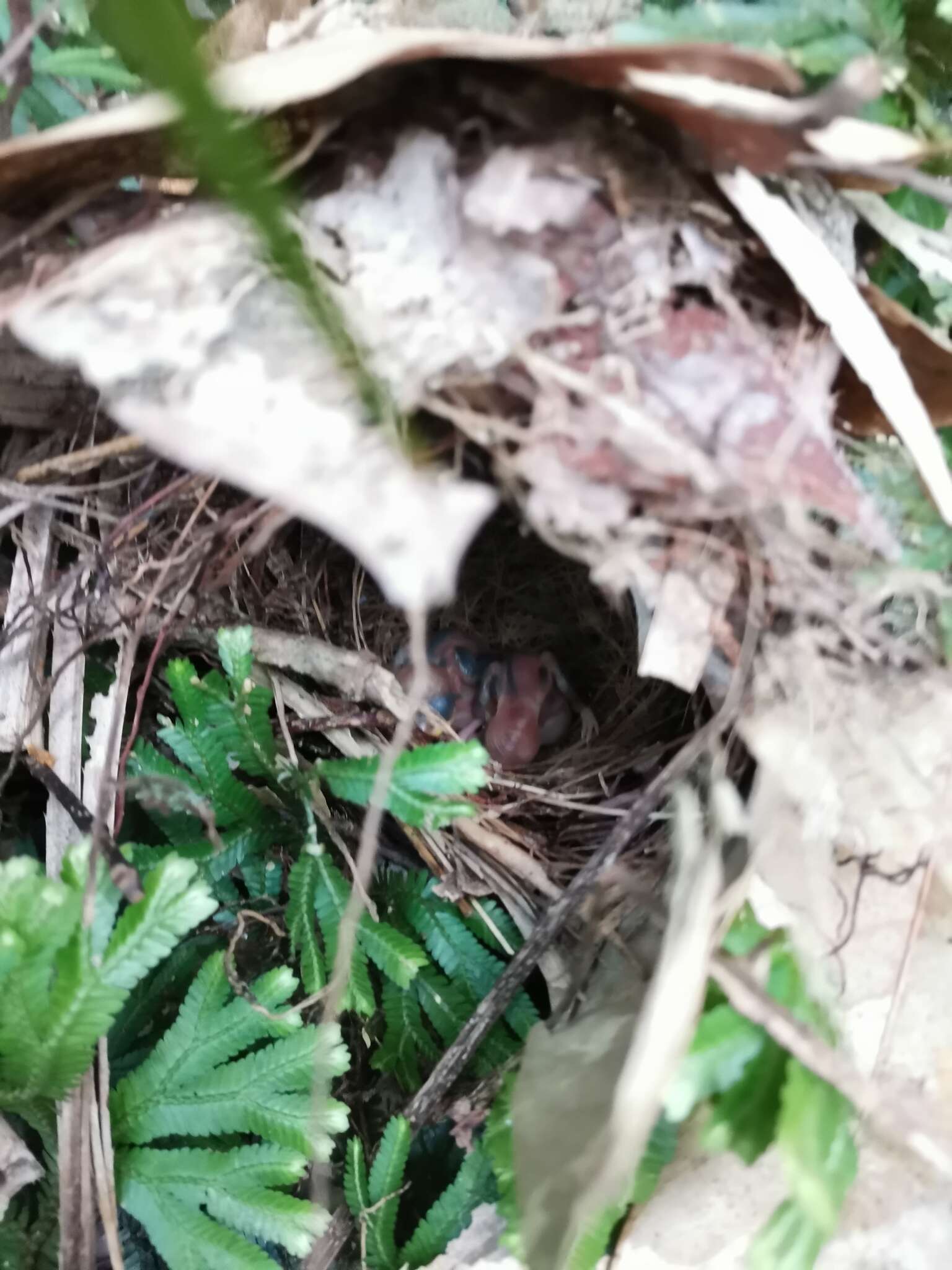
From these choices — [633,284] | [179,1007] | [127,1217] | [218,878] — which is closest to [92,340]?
[633,284]

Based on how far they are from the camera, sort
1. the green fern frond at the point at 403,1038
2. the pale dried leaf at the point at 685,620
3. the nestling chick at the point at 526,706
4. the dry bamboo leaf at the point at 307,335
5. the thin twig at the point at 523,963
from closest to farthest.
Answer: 1. the dry bamboo leaf at the point at 307,335
2. the pale dried leaf at the point at 685,620
3. the thin twig at the point at 523,963
4. the green fern frond at the point at 403,1038
5. the nestling chick at the point at 526,706

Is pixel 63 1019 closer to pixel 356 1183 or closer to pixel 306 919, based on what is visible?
pixel 306 919

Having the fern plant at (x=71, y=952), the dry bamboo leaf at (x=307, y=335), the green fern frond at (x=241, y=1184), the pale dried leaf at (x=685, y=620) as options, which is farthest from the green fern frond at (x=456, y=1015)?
the dry bamboo leaf at (x=307, y=335)

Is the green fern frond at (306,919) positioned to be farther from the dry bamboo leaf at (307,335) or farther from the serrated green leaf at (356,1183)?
the dry bamboo leaf at (307,335)


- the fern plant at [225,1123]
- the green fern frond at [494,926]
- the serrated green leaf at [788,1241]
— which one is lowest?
the green fern frond at [494,926]

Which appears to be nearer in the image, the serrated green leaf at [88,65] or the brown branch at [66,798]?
the serrated green leaf at [88,65]

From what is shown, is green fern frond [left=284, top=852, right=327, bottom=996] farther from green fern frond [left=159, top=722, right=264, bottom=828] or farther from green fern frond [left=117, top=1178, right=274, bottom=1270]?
green fern frond [left=117, top=1178, right=274, bottom=1270]
